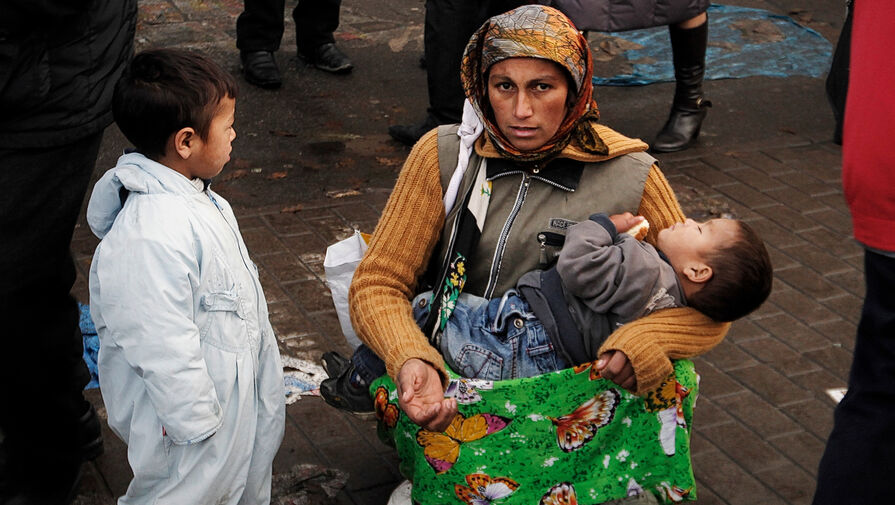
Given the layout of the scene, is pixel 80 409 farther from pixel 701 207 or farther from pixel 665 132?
pixel 665 132

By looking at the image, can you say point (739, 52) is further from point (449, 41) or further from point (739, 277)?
point (739, 277)

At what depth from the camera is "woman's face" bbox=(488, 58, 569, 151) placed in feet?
9.50

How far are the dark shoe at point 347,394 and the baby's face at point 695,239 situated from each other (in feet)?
2.95

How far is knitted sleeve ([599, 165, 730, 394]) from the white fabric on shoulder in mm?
483

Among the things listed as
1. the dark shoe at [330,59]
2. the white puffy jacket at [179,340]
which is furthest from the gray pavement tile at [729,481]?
the dark shoe at [330,59]

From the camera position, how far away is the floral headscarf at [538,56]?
9.43ft

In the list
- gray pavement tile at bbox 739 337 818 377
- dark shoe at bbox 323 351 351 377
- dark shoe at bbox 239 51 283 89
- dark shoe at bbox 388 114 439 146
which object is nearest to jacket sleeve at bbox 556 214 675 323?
dark shoe at bbox 323 351 351 377

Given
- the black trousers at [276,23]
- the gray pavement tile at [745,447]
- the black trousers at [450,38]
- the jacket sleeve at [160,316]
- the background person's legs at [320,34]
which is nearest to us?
the jacket sleeve at [160,316]

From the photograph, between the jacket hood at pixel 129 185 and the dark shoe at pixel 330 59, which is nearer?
the jacket hood at pixel 129 185

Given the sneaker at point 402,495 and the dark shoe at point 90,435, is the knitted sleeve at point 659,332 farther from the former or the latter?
the dark shoe at point 90,435

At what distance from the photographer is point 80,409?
11.1ft

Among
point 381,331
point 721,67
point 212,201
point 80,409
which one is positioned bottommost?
point 721,67

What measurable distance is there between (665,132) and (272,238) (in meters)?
2.43

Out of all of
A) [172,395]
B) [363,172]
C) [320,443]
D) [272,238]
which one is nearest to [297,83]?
[363,172]
